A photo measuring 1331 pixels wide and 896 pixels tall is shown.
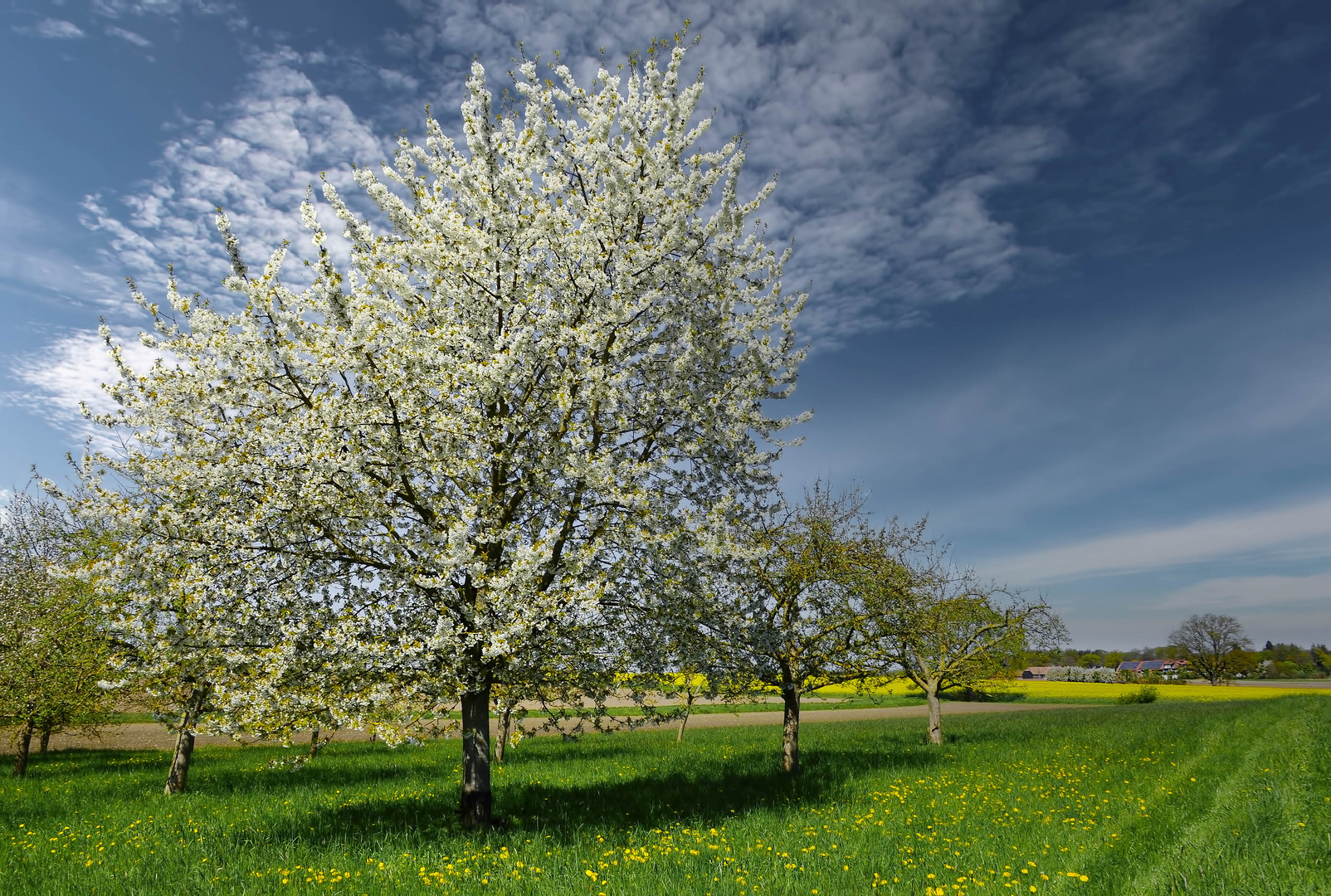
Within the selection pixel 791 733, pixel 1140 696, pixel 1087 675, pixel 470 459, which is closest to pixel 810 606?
pixel 791 733

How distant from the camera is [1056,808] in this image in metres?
12.1

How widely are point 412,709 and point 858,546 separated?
12919 millimetres

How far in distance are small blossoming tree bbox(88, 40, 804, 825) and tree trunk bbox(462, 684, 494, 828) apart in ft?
0.14

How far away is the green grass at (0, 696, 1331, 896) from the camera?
8031mm

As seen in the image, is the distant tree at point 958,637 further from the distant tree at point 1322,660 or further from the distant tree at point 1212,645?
the distant tree at point 1322,660

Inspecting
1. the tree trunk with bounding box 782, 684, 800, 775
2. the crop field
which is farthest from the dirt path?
the crop field

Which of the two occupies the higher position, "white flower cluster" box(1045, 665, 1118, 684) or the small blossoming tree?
A: the small blossoming tree

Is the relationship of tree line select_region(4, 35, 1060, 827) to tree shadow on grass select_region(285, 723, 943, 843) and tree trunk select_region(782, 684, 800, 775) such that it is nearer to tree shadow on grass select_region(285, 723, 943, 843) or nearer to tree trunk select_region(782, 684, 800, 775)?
tree shadow on grass select_region(285, 723, 943, 843)

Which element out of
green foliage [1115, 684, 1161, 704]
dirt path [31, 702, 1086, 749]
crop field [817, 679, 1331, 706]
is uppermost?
dirt path [31, 702, 1086, 749]

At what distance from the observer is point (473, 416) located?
30.9ft

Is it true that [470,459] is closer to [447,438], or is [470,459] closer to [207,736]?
[447,438]

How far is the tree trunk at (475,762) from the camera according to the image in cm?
1064

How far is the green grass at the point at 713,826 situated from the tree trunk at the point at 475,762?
42cm

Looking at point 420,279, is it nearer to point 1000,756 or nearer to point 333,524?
point 333,524
